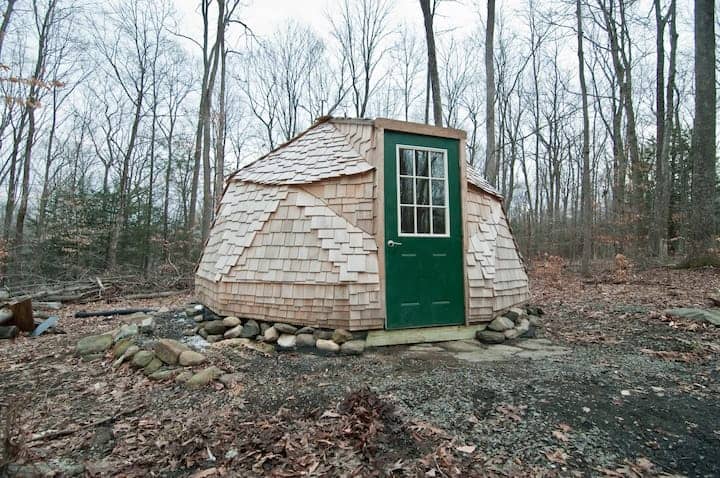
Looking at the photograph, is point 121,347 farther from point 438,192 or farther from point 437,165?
point 437,165

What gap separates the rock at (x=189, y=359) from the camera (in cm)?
360

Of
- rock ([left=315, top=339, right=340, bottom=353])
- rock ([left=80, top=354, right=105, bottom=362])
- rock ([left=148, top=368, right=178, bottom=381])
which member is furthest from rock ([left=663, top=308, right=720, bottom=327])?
rock ([left=80, top=354, right=105, bottom=362])

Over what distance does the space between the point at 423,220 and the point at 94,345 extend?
4585 millimetres

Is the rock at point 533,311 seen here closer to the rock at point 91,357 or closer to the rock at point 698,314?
the rock at point 698,314

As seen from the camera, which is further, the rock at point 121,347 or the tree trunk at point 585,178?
the tree trunk at point 585,178

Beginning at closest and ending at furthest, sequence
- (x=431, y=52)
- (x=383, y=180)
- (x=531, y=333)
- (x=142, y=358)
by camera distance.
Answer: (x=142, y=358)
(x=383, y=180)
(x=531, y=333)
(x=431, y=52)

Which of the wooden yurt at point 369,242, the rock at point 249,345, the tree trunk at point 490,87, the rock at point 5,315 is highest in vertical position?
the tree trunk at point 490,87

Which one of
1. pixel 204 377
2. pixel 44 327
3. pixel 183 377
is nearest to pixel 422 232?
pixel 204 377

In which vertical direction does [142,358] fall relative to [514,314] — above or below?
below

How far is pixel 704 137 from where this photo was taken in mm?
7801

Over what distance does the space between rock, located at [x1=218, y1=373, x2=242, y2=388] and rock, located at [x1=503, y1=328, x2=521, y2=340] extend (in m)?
3.52

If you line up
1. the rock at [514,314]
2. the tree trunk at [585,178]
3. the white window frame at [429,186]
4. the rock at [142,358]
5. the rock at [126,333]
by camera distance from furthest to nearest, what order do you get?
the tree trunk at [585,178], the rock at [514,314], the white window frame at [429,186], the rock at [126,333], the rock at [142,358]

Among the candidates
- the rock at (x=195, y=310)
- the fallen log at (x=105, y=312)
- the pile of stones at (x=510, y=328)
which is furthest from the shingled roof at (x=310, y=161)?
the fallen log at (x=105, y=312)

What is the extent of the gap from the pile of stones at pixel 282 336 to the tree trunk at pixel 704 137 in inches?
346
